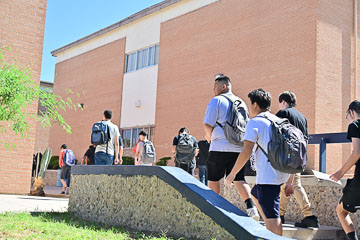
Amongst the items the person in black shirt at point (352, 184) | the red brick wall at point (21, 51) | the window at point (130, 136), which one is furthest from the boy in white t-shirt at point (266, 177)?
the window at point (130, 136)

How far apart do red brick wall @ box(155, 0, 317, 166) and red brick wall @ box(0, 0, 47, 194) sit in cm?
917

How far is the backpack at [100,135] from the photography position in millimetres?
9157

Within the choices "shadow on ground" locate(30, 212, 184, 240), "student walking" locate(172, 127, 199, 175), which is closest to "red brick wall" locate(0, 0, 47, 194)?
"student walking" locate(172, 127, 199, 175)

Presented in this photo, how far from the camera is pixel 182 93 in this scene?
2286cm

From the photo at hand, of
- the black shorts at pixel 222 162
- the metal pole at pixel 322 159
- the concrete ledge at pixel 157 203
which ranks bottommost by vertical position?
the concrete ledge at pixel 157 203

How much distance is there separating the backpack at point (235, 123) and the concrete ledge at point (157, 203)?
694 millimetres

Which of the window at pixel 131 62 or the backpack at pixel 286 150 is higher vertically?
the window at pixel 131 62

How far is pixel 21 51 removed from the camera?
41.7 feet

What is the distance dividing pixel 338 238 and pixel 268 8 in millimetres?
13535

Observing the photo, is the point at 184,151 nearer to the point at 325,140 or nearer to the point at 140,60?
the point at 325,140

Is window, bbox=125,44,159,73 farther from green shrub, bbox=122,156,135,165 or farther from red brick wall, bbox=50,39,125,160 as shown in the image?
green shrub, bbox=122,156,135,165

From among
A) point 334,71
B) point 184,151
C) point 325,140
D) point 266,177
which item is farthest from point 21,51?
point 334,71

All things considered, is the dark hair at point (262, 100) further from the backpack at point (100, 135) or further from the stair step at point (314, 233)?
the backpack at point (100, 135)

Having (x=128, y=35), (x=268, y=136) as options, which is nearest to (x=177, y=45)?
(x=128, y=35)
